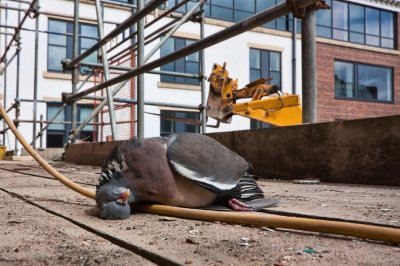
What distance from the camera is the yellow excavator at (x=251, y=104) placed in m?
6.98

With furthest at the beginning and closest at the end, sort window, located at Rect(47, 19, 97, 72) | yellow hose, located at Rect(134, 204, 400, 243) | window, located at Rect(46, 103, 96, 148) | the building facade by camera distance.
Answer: window, located at Rect(47, 19, 97, 72), window, located at Rect(46, 103, 96, 148), the building facade, yellow hose, located at Rect(134, 204, 400, 243)

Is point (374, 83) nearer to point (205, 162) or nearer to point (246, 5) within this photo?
point (246, 5)

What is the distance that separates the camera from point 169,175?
1679 millimetres

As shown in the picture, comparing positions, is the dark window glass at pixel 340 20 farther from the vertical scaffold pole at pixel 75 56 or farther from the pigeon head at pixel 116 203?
the pigeon head at pixel 116 203

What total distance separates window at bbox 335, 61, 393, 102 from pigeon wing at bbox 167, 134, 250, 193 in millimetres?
18508

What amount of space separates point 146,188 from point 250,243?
59 cm

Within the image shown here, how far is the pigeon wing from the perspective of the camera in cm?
168

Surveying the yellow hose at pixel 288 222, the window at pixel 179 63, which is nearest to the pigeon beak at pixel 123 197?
the yellow hose at pixel 288 222

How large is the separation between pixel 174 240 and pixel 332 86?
18989mm

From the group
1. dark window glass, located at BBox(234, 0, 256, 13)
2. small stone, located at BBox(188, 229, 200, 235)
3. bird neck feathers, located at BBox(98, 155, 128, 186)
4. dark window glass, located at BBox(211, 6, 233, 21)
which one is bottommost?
small stone, located at BBox(188, 229, 200, 235)

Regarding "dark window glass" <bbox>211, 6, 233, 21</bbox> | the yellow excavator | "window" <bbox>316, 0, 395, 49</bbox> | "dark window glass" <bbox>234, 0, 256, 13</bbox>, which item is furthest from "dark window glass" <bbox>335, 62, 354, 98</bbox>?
the yellow excavator

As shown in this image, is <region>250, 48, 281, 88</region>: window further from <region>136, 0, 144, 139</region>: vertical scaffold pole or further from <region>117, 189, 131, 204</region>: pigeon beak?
<region>117, 189, 131, 204</region>: pigeon beak

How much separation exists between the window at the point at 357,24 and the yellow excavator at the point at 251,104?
1284cm

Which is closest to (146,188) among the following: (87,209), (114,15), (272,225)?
(87,209)
